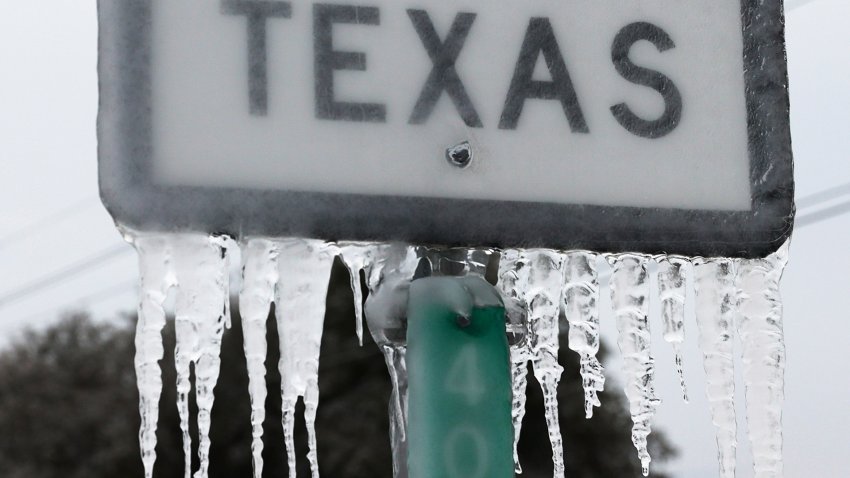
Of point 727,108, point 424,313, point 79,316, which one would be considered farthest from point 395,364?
point 79,316

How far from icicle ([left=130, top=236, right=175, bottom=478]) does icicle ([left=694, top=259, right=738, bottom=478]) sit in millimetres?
412

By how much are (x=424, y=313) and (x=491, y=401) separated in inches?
3.1

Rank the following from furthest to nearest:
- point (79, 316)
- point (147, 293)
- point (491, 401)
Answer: point (79, 316) < point (147, 293) < point (491, 401)

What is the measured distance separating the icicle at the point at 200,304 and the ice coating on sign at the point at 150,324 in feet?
0.03

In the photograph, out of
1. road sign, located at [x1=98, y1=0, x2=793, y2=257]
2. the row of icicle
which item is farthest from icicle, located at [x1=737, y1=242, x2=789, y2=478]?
road sign, located at [x1=98, y1=0, x2=793, y2=257]

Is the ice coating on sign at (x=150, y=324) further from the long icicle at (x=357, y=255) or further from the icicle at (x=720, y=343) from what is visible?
the icicle at (x=720, y=343)

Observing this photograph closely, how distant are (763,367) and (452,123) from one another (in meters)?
0.36

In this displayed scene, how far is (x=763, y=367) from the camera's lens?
3.34 ft

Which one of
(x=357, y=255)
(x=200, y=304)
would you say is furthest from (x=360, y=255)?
(x=200, y=304)

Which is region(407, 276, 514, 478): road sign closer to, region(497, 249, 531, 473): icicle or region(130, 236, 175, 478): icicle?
region(497, 249, 531, 473): icicle

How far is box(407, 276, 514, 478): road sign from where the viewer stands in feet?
2.59

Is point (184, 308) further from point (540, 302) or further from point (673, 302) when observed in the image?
point (673, 302)

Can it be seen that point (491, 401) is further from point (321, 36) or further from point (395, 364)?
point (321, 36)

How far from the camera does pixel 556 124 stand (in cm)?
88
